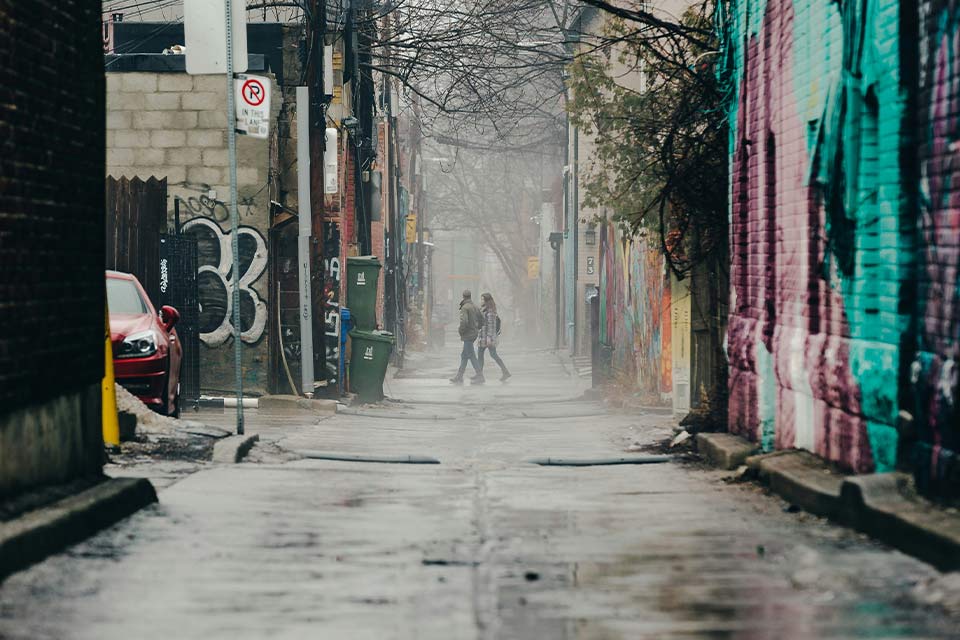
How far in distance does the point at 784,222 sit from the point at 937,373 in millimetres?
3597

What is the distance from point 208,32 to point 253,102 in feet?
7.93

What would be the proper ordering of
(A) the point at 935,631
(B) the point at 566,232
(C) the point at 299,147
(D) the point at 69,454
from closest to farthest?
(A) the point at 935,631 → (D) the point at 69,454 → (C) the point at 299,147 → (B) the point at 566,232

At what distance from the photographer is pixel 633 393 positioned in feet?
76.6

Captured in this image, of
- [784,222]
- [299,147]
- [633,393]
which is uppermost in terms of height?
[299,147]

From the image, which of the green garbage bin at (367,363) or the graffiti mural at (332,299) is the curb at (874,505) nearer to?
the graffiti mural at (332,299)

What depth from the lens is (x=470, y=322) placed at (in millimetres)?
30625

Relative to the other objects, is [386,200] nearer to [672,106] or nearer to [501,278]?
[672,106]

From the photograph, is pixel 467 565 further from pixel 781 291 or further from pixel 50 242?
pixel 781 291

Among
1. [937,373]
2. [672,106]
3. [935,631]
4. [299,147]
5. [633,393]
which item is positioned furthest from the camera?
[633,393]

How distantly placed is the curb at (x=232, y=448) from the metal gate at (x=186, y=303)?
543cm

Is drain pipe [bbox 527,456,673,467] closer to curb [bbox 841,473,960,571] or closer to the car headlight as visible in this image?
the car headlight

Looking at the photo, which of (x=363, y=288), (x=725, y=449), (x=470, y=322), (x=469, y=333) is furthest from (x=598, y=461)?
(x=470, y=322)

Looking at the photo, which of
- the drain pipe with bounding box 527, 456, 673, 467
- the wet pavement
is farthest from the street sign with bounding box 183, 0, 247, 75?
the drain pipe with bounding box 527, 456, 673, 467

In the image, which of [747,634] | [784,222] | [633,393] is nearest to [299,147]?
[633,393]
